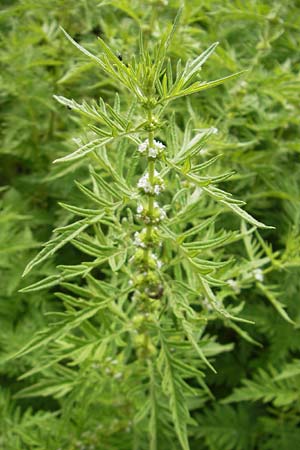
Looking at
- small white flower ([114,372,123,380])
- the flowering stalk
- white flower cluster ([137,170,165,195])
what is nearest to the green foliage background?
small white flower ([114,372,123,380])

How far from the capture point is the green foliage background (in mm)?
2045

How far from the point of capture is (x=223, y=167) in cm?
215

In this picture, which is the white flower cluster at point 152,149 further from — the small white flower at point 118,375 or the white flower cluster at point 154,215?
the small white flower at point 118,375

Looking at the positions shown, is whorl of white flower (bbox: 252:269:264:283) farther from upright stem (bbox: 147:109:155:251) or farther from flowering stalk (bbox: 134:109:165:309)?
upright stem (bbox: 147:109:155:251)

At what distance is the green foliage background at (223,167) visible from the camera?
6.71 ft

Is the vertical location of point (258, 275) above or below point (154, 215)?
below

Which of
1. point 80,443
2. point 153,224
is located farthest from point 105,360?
point 153,224

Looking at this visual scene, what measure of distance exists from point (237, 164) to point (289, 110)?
301 mm

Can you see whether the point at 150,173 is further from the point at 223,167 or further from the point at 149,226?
the point at 223,167

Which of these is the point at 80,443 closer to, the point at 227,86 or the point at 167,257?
the point at 167,257

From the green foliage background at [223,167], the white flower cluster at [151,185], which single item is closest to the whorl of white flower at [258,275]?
the green foliage background at [223,167]

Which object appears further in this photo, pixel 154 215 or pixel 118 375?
pixel 118 375

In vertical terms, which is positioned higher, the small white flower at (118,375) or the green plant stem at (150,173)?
the green plant stem at (150,173)

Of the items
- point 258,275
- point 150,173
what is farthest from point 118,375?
point 150,173
